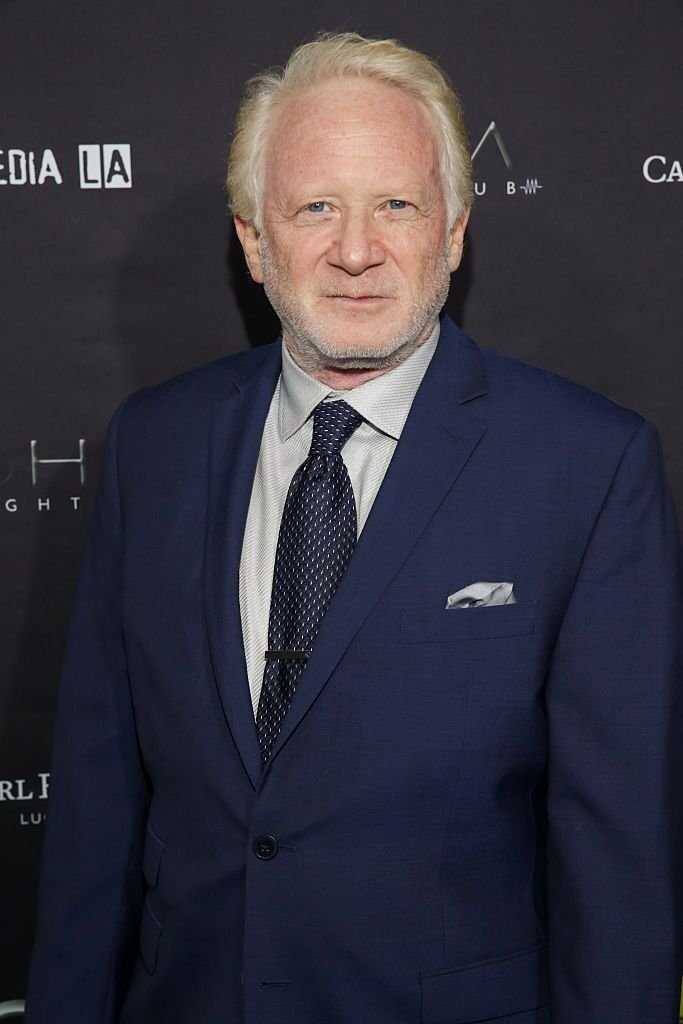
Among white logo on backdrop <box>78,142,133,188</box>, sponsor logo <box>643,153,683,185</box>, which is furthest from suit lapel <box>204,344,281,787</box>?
sponsor logo <box>643,153,683,185</box>

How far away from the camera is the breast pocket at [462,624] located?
1.37 m

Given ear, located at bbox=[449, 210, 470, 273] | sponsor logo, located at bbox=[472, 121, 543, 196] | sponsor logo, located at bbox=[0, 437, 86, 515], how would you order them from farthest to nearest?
sponsor logo, located at bbox=[0, 437, 86, 515] < sponsor logo, located at bbox=[472, 121, 543, 196] < ear, located at bbox=[449, 210, 470, 273]

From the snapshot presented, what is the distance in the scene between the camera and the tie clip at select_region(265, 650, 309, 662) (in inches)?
55.5

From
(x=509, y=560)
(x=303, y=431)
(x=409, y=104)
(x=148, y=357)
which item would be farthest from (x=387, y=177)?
(x=148, y=357)

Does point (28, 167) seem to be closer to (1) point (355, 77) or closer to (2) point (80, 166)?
(2) point (80, 166)

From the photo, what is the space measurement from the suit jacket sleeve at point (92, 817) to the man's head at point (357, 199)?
40 centimetres

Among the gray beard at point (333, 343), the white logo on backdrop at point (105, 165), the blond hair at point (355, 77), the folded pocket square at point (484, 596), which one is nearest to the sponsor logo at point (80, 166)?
the white logo on backdrop at point (105, 165)

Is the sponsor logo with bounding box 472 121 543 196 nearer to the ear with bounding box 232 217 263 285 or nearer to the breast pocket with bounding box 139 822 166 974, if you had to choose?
the ear with bounding box 232 217 263 285

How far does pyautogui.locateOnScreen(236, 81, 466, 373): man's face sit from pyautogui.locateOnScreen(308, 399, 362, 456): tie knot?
60 millimetres

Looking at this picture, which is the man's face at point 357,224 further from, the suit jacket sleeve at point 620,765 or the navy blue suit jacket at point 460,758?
the suit jacket sleeve at point 620,765

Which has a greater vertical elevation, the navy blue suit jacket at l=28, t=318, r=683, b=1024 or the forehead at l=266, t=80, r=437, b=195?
the forehead at l=266, t=80, r=437, b=195

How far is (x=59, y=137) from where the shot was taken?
1.92m

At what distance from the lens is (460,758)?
1377 millimetres

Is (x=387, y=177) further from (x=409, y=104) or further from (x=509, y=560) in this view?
(x=509, y=560)
